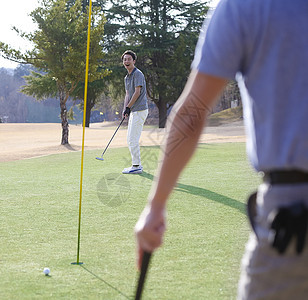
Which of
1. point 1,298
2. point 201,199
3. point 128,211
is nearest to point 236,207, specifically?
point 201,199

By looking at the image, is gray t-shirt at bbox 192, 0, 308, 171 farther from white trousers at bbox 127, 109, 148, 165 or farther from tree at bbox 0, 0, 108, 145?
tree at bbox 0, 0, 108, 145

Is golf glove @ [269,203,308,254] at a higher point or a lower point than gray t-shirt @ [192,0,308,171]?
lower

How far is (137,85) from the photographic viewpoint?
870cm

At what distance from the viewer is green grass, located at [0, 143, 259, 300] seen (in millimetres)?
3174

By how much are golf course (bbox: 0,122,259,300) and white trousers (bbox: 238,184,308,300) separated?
1724 millimetres

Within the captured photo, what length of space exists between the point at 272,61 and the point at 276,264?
0.49 metres

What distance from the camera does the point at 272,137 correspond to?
50.9 inches

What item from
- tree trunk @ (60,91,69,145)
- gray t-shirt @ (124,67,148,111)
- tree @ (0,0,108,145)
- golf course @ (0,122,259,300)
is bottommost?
golf course @ (0,122,259,300)

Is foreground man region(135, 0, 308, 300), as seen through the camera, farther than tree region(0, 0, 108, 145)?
No

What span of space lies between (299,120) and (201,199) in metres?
5.22

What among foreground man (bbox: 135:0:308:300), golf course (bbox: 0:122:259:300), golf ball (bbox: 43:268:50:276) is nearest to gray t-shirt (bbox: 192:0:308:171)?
foreground man (bbox: 135:0:308:300)

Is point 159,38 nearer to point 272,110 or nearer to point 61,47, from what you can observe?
point 61,47

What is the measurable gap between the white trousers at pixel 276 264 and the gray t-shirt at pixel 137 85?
296 inches

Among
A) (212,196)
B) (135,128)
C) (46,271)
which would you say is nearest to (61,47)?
(135,128)
